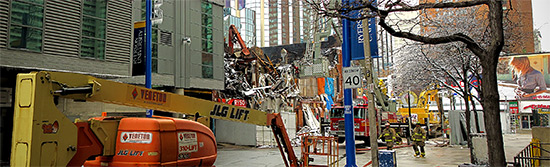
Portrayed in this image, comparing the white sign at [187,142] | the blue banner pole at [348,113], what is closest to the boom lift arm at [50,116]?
the white sign at [187,142]

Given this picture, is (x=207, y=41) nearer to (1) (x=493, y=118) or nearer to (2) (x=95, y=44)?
(2) (x=95, y=44)

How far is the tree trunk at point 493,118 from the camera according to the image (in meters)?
6.78

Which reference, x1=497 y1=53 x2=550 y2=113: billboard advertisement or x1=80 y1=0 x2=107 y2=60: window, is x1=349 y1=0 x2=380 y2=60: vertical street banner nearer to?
x1=80 y1=0 x2=107 y2=60: window

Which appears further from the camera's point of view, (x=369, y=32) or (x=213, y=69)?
(x=213, y=69)

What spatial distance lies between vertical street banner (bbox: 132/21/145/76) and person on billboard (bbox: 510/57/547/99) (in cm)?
5547

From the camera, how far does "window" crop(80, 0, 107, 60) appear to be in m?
15.0

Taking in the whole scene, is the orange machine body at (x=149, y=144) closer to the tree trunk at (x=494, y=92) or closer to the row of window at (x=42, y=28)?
the tree trunk at (x=494, y=92)

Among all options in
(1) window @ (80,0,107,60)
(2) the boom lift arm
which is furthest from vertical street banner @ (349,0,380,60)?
(1) window @ (80,0,107,60)

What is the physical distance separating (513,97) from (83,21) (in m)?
58.4

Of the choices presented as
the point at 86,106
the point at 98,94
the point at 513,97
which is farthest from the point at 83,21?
the point at 513,97

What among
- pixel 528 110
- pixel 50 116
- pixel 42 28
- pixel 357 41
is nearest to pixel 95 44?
pixel 42 28

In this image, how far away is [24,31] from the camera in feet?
42.4

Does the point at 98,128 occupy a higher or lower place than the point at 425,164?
higher

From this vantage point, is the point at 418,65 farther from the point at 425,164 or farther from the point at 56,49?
the point at 56,49
